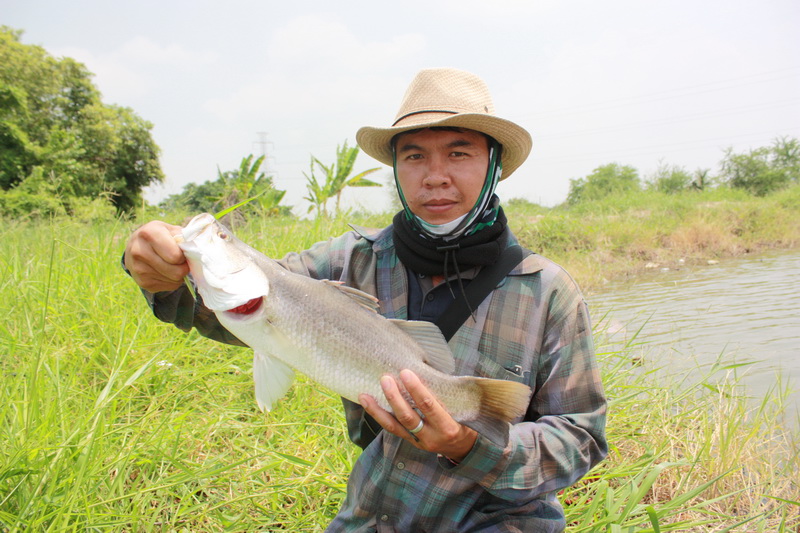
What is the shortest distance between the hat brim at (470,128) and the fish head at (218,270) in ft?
2.74

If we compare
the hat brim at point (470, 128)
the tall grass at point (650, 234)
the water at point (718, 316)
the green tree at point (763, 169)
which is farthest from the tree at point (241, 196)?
the green tree at point (763, 169)

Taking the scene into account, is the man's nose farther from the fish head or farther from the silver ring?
the silver ring

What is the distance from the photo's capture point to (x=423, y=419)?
59.5 inches

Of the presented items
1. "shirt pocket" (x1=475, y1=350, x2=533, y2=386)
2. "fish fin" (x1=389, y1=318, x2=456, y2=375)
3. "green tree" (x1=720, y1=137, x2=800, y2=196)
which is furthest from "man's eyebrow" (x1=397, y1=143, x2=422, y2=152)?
"green tree" (x1=720, y1=137, x2=800, y2=196)

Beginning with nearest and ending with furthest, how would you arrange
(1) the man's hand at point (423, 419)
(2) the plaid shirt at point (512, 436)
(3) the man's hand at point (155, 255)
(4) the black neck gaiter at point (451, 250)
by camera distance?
(1) the man's hand at point (423, 419) → (3) the man's hand at point (155, 255) → (2) the plaid shirt at point (512, 436) → (4) the black neck gaiter at point (451, 250)

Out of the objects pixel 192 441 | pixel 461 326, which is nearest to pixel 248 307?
pixel 461 326

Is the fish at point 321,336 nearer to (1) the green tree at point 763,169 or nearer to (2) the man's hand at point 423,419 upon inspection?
(2) the man's hand at point 423,419

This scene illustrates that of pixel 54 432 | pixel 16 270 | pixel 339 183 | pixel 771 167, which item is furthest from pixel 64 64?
pixel 771 167

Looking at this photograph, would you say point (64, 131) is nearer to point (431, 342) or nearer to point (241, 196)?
point (241, 196)

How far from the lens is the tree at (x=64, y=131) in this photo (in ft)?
73.8

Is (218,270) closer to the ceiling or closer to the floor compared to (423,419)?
closer to the ceiling

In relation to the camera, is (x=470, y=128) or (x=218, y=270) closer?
(x=218, y=270)

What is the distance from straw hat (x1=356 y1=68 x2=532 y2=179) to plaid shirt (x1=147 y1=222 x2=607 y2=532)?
1.79 ft

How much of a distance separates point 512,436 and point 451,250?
2.37ft
